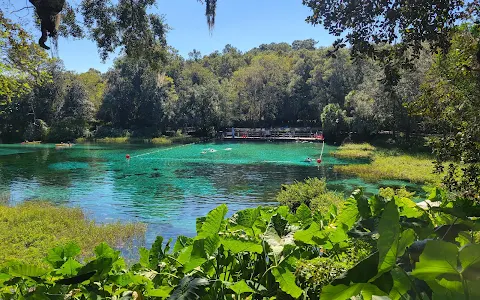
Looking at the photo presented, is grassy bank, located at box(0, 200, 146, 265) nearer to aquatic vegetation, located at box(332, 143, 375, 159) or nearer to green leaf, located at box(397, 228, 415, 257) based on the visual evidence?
green leaf, located at box(397, 228, 415, 257)

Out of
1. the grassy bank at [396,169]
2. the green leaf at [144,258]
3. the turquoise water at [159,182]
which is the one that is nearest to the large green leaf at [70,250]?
the green leaf at [144,258]

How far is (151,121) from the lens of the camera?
184 ft

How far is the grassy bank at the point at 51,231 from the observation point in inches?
371

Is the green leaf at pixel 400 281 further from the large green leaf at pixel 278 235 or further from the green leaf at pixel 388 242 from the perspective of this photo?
the large green leaf at pixel 278 235

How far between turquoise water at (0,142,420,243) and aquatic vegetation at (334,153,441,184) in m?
1.01

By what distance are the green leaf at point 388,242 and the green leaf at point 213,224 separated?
813 millimetres

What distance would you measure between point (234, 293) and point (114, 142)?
171ft

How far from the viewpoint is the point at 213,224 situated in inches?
62.9

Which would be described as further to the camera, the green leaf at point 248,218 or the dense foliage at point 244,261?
the green leaf at point 248,218

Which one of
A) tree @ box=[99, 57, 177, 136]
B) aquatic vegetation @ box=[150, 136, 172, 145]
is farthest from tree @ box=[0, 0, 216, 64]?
tree @ box=[99, 57, 177, 136]

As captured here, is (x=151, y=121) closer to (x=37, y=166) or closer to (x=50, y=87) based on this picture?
(x=50, y=87)

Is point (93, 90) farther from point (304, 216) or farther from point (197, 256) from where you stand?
point (197, 256)

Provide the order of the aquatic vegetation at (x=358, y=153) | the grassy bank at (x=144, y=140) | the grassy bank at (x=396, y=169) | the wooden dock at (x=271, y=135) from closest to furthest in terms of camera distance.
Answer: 1. the grassy bank at (x=396, y=169)
2. the aquatic vegetation at (x=358, y=153)
3. the grassy bank at (x=144, y=140)
4. the wooden dock at (x=271, y=135)

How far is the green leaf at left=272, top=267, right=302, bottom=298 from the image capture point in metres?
1.43
